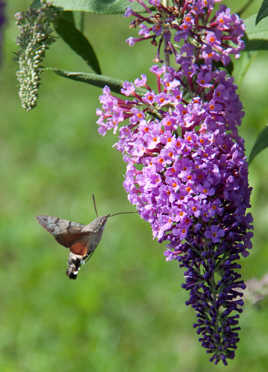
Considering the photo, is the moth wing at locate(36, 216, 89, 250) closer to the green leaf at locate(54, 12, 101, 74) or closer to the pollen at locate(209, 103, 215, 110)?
the green leaf at locate(54, 12, 101, 74)

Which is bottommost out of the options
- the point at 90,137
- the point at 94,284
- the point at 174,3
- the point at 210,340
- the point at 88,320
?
the point at 210,340

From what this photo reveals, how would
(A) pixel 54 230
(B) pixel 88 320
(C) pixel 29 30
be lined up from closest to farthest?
1. (C) pixel 29 30
2. (A) pixel 54 230
3. (B) pixel 88 320

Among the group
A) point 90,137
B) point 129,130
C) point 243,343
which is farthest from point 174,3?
point 90,137

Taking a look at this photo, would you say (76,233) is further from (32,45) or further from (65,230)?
(32,45)

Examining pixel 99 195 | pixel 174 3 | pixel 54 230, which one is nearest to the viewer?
pixel 174 3

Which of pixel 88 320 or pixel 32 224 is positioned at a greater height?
pixel 32 224

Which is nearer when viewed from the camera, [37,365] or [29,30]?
[29,30]

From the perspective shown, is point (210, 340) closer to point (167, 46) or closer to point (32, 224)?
point (167, 46)
